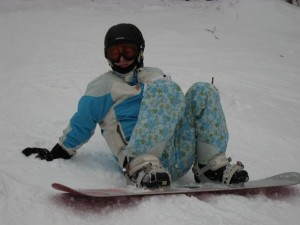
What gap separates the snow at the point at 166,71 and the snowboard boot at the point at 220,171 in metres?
0.16

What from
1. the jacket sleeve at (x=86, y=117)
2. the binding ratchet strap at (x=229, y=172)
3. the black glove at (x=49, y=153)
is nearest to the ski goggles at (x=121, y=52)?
the jacket sleeve at (x=86, y=117)

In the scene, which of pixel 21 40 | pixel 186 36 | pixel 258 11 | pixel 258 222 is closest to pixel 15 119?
pixel 258 222

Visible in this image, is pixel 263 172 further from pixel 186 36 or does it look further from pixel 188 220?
pixel 186 36

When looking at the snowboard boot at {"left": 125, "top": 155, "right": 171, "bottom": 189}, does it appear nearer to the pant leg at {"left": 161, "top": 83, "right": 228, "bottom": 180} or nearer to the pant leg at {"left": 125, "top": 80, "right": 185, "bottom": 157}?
the pant leg at {"left": 125, "top": 80, "right": 185, "bottom": 157}

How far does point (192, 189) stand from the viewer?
73.5 inches

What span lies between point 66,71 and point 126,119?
8.65 feet

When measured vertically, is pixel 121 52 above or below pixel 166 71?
above

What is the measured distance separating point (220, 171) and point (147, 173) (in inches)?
19.2

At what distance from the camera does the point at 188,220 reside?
163cm

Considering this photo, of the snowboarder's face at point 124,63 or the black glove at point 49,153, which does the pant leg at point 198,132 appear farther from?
the black glove at point 49,153

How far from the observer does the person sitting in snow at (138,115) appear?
2.14m

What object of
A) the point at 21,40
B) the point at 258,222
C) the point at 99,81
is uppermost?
the point at 99,81

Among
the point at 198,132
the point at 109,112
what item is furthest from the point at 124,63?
the point at 198,132

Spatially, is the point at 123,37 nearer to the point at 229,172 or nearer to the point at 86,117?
the point at 86,117
